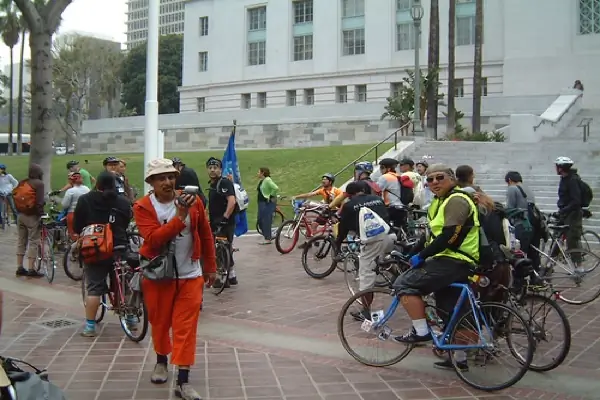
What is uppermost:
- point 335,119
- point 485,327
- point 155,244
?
point 335,119

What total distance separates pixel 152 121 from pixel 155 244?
6331mm

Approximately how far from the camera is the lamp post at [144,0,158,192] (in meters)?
11.1

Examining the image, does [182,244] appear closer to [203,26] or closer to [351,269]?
[351,269]

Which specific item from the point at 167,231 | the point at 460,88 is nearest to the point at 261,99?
the point at 460,88

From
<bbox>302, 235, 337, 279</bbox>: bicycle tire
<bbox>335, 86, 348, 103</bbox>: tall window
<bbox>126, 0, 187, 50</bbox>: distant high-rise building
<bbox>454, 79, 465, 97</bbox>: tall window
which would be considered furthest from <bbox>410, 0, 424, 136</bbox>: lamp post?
<bbox>126, 0, 187, 50</bbox>: distant high-rise building

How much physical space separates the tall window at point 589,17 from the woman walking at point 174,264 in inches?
1548

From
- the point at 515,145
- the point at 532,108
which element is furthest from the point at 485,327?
the point at 532,108

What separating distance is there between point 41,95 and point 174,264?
1136 cm

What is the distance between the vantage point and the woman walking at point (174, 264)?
5.27 meters

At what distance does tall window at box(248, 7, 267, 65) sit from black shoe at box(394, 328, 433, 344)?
49.2 metres

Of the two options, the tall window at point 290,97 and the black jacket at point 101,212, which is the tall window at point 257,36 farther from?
the black jacket at point 101,212

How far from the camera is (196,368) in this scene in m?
6.18

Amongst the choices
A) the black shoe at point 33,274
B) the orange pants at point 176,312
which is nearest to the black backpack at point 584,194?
the orange pants at point 176,312

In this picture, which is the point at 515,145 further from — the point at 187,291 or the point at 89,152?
the point at 89,152
